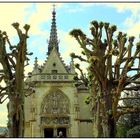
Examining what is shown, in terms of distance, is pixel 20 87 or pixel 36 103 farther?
pixel 36 103

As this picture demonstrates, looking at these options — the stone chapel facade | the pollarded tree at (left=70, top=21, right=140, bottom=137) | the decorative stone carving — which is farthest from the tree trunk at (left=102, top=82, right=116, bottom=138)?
the decorative stone carving

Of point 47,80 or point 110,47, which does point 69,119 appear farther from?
point 110,47

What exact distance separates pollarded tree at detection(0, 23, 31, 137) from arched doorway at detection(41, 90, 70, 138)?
26.9m

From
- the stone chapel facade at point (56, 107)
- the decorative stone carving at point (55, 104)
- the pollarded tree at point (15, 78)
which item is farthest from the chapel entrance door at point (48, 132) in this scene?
the pollarded tree at point (15, 78)

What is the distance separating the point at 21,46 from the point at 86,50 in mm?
2815

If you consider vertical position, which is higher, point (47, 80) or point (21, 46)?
point (47, 80)

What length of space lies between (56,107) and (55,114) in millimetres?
778

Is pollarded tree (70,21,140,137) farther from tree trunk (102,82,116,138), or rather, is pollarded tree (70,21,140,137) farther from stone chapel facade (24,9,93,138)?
stone chapel facade (24,9,93,138)

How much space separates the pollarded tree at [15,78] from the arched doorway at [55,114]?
26869mm

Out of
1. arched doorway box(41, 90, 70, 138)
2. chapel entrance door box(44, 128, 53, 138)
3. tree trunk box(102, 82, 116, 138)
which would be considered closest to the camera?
tree trunk box(102, 82, 116, 138)

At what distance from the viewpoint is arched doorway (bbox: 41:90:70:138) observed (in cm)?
4491

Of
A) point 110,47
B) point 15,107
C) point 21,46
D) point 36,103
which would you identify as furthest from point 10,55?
point 36,103

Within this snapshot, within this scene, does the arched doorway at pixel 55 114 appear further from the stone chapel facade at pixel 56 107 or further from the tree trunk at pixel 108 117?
the tree trunk at pixel 108 117

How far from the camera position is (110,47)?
Result: 17.3 metres
